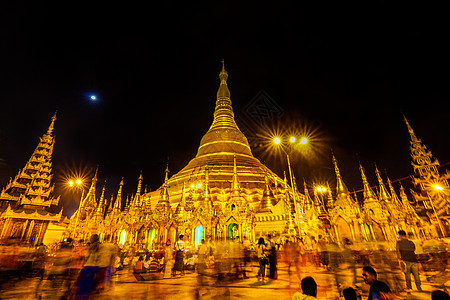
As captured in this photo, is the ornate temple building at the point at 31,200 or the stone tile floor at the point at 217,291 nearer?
the stone tile floor at the point at 217,291

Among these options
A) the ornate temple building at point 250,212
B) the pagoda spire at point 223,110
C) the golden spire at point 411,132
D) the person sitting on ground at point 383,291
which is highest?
the pagoda spire at point 223,110

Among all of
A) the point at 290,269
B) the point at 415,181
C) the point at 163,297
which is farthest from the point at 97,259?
the point at 415,181

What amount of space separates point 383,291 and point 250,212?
55.9 ft

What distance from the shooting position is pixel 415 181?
29547mm

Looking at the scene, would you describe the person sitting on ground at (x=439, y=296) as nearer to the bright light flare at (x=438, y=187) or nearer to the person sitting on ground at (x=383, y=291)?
the person sitting on ground at (x=383, y=291)

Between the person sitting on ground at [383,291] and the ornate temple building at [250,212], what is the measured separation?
25.4 feet

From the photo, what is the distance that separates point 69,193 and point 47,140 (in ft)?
39.2

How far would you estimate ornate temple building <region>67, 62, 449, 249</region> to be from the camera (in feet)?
59.8

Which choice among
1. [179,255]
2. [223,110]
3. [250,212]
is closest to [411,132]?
[250,212]

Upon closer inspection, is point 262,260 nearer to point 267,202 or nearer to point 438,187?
point 267,202

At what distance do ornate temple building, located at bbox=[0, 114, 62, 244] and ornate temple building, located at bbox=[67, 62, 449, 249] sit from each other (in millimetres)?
3277

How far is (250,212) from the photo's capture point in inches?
762

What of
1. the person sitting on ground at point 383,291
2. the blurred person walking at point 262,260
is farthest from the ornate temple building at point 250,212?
the person sitting on ground at point 383,291

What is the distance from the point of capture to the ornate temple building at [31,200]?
64.3ft
